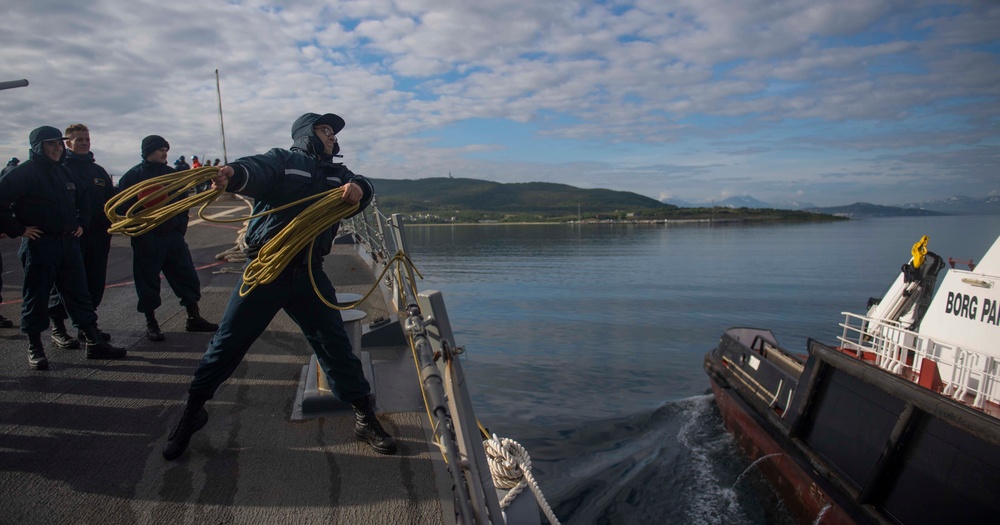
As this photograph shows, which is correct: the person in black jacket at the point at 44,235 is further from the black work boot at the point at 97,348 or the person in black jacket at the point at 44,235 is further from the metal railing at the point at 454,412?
the metal railing at the point at 454,412

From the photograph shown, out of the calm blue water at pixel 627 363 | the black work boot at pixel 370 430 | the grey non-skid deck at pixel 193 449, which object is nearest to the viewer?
the grey non-skid deck at pixel 193 449

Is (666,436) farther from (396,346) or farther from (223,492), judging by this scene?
(223,492)

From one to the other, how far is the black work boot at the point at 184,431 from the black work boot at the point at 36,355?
81.8 inches

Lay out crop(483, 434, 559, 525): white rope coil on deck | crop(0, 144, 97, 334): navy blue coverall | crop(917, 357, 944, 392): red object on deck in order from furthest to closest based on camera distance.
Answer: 1. crop(917, 357, 944, 392): red object on deck
2. crop(0, 144, 97, 334): navy blue coverall
3. crop(483, 434, 559, 525): white rope coil on deck

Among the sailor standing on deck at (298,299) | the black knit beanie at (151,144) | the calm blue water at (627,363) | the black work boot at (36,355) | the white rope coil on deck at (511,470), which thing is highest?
the black knit beanie at (151,144)

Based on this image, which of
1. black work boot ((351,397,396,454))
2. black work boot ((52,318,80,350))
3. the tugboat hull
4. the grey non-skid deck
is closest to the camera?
the grey non-skid deck

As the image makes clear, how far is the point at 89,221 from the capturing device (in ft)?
17.9

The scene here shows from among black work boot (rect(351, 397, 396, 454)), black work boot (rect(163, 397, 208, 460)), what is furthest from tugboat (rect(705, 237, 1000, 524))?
black work boot (rect(163, 397, 208, 460))

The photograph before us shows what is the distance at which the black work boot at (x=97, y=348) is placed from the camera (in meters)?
4.92

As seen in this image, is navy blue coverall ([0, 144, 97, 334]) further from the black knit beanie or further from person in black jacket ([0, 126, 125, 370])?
the black knit beanie

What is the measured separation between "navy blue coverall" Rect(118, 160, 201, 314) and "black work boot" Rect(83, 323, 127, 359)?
1.77 ft

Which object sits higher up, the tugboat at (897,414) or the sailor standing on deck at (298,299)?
the sailor standing on deck at (298,299)

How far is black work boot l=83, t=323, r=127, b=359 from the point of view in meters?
4.92

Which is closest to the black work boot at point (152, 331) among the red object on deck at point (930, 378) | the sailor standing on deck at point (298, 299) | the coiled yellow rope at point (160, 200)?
the sailor standing on deck at point (298, 299)
